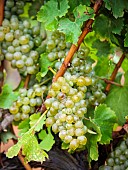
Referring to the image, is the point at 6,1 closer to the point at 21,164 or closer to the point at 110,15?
the point at 110,15

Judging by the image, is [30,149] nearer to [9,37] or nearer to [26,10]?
[9,37]

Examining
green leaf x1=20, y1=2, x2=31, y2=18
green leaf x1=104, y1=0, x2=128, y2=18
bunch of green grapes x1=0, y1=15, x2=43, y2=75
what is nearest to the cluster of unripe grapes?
bunch of green grapes x1=0, y1=15, x2=43, y2=75

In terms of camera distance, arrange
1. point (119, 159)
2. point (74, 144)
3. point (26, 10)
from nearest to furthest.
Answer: point (74, 144) → point (119, 159) → point (26, 10)

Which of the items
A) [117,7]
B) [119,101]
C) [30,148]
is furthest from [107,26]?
[30,148]

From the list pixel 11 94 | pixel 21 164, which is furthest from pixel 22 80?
pixel 21 164

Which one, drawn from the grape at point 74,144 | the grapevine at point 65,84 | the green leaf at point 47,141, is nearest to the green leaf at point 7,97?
the grapevine at point 65,84

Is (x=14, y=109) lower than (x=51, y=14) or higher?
lower
